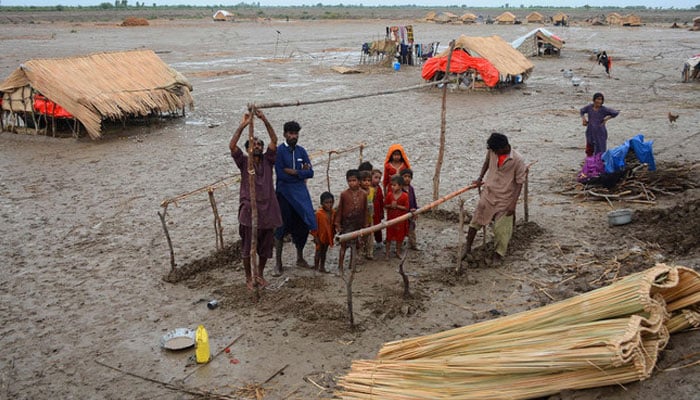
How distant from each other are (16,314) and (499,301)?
4171 mm

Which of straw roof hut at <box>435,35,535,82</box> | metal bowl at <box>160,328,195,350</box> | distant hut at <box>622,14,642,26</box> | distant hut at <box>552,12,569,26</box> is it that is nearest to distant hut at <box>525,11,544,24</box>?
distant hut at <box>552,12,569,26</box>

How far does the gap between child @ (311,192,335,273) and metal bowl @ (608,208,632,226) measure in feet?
10.2

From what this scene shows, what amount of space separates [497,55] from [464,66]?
116 centimetres

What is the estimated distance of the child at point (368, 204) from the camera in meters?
5.93

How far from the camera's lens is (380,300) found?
17.5 feet

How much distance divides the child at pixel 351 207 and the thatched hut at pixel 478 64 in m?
12.0

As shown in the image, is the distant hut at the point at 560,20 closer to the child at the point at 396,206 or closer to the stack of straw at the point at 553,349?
the child at the point at 396,206

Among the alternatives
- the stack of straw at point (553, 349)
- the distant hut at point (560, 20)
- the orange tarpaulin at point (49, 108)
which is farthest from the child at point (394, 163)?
the distant hut at point (560, 20)

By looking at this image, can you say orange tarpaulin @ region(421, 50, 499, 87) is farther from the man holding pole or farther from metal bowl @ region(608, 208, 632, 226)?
the man holding pole

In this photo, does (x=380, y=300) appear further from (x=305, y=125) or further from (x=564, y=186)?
(x=305, y=125)

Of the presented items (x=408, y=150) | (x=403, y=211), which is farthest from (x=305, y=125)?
(x=403, y=211)

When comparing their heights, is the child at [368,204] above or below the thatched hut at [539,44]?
below

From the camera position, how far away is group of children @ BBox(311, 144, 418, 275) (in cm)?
589

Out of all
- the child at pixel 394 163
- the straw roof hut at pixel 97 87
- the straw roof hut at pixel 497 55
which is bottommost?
the child at pixel 394 163
